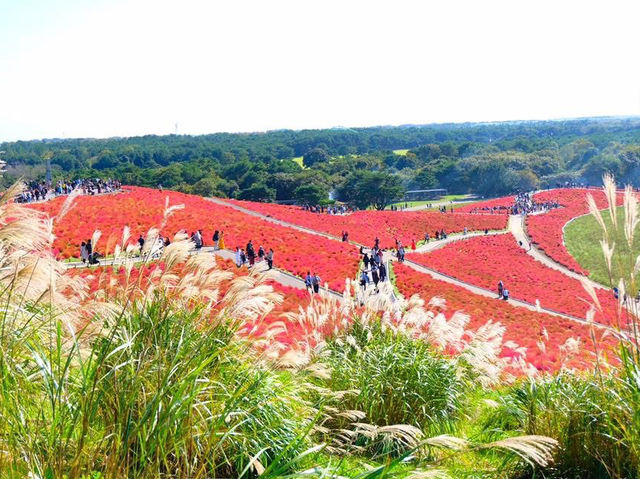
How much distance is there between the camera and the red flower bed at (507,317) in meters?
14.8

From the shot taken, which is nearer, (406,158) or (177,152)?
(406,158)

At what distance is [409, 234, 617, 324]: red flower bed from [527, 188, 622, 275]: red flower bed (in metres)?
2.65

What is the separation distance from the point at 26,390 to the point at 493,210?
6345cm

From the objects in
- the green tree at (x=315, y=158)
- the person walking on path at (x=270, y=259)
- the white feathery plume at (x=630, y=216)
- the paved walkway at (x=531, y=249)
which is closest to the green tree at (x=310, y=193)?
the paved walkway at (x=531, y=249)

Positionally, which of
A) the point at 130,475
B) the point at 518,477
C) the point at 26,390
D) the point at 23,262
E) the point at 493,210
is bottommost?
the point at 493,210

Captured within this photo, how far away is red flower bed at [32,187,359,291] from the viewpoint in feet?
72.7

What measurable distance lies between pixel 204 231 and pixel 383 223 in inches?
827

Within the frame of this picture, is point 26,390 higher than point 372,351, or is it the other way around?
point 26,390

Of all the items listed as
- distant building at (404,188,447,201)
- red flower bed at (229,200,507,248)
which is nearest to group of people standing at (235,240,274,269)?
red flower bed at (229,200,507,248)

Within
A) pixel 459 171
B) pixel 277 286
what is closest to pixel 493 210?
pixel 459 171

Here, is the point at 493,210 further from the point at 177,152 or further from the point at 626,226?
the point at 177,152

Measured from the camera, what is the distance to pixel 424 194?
332ft

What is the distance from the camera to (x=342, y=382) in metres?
6.59

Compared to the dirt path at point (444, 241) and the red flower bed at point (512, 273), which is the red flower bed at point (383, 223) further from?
the red flower bed at point (512, 273)
